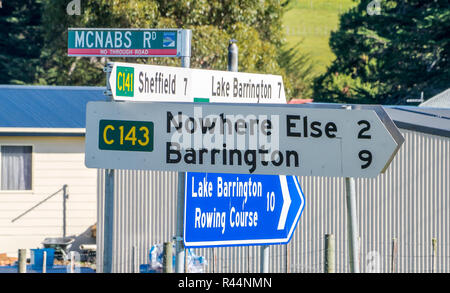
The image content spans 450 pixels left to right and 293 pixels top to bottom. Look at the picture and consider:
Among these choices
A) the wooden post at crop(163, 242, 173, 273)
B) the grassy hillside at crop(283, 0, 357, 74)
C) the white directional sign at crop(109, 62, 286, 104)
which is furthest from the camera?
the grassy hillside at crop(283, 0, 357, 74)

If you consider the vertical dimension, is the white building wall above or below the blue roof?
below

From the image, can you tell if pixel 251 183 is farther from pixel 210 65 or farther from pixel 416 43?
pixel 416 43

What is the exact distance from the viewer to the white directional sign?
19.2 feet

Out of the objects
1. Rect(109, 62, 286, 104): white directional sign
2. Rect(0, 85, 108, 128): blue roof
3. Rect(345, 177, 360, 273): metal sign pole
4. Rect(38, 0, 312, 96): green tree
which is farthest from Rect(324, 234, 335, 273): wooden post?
Rect(38, 0, 312, 96): green tree

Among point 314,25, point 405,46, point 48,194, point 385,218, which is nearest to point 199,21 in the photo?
point 405,46

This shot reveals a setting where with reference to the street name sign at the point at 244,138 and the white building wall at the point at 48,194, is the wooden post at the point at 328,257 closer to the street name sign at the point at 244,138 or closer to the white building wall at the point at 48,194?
the street name sign at the point at 244,138

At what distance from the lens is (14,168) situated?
1917cm

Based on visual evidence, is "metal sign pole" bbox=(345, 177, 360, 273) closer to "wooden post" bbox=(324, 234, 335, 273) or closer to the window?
"wooden post" bbox=(324, 234, 335, 273)

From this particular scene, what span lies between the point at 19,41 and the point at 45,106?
2742 centimetres

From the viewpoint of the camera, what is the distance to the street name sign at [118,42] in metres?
9.77

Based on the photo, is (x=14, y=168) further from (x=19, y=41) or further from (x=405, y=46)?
(x=19, y=41)

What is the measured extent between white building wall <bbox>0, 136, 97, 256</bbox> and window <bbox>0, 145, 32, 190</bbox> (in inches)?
5.4

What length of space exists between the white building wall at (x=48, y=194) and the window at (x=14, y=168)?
0.14m

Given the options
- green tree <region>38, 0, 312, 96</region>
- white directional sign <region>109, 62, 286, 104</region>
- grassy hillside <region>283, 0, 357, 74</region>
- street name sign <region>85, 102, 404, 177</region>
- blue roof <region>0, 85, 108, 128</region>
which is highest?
grassy hillside <region>283, 0, 357, 74</region>
